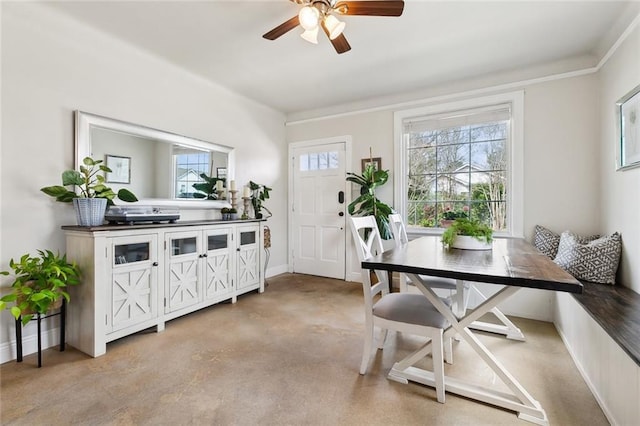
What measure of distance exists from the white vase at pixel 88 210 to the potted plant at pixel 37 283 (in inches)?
11.8

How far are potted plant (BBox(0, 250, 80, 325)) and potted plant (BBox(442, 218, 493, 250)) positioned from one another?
270 centimetres

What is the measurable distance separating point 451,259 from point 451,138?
2.35 meters

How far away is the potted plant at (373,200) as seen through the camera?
11.8 feet

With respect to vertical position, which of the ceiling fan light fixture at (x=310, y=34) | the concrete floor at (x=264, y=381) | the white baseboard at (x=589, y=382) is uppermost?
the ceiling fan light fixture at (x=310, y=34)

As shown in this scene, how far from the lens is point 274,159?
4484 millimetres

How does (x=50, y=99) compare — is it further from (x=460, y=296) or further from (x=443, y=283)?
(x=460, y=296)

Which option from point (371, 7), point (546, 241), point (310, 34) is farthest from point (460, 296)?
point (310, 34)

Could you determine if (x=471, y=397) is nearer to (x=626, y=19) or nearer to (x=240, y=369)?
(x=240, y=369)

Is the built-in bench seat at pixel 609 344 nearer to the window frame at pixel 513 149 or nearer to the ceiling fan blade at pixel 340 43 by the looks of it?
the window frame at pixel 513 149

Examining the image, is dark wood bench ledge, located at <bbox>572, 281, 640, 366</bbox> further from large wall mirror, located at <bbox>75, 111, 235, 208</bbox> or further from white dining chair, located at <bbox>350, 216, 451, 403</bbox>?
large wall mirror, located at <bbox>75, 111, 235, 208</bbox>

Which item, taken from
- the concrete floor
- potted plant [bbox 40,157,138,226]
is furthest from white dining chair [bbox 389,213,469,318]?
potted plant [bbox 40,157,138,226]

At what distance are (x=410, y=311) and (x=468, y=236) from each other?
71cm

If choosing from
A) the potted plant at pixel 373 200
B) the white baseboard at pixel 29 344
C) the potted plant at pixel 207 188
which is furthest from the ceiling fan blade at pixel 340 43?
the white baseboard at pixel 29 344

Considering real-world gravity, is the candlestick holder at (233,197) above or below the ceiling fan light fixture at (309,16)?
below
